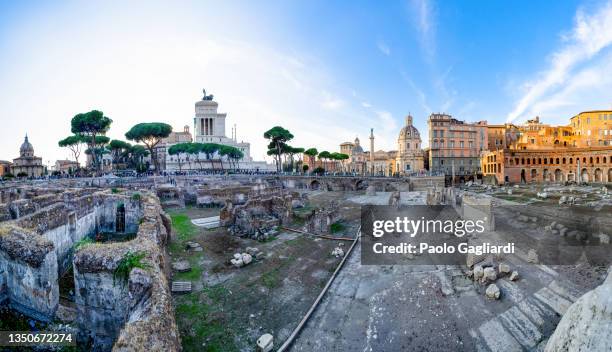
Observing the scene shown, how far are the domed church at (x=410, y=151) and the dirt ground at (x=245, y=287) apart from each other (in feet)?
160

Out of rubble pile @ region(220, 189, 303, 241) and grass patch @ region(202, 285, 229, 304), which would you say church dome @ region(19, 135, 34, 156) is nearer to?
rubble pile @ region(220, 189, 303, 241)

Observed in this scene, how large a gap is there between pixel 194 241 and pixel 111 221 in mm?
4957

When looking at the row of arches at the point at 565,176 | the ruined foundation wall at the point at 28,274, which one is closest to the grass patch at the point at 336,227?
the ruined foundation wall at the point at 28,274

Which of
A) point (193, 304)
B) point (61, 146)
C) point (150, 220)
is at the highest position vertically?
point (61, 146)

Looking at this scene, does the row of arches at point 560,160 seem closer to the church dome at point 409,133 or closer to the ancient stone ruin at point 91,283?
the church dome at point 409,133

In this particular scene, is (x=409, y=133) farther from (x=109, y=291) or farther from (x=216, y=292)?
(x=109, y=291)

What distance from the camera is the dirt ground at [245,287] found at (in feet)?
26.5

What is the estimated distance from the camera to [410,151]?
6222 centimetres

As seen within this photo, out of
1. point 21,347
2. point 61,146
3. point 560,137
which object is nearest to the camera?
point 21,347

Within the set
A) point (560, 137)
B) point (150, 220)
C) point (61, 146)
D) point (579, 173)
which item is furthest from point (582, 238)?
point (61, 146)

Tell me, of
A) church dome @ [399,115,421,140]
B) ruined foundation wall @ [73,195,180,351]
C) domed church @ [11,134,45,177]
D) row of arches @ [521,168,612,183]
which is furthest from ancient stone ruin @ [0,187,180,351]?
domed church @ [11,134,45,177]

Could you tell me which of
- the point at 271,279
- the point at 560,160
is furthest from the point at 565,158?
the point at 271,279

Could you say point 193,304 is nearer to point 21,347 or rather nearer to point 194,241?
point 21,347

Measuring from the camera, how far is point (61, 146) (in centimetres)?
5125
